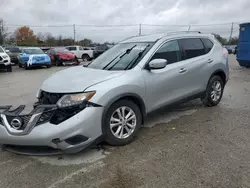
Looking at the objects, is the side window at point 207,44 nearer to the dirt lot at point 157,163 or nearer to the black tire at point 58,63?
the dirt lot at point 157,163

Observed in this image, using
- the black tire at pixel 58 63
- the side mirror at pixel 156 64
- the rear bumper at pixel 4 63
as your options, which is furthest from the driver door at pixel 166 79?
the black tire at pixel 58 63

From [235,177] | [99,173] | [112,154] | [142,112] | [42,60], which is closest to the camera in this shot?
[235,177]

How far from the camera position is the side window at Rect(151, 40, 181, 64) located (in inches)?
168

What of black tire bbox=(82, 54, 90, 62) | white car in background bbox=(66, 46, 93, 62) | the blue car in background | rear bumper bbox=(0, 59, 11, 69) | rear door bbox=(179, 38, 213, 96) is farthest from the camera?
Answer: black tire bbox=(82, 54, 90, 62)

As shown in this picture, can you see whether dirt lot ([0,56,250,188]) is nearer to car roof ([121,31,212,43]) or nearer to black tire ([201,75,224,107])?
black tire ([201,75,224,107])

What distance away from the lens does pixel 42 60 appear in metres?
17.5

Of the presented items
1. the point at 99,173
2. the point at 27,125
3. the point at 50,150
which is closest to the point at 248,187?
the point at 99,173

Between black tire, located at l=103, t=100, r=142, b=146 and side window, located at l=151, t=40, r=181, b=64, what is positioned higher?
side window, located at l=151, t=40, r=181, b=64

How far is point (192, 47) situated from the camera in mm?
5004

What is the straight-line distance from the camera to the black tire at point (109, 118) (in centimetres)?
342

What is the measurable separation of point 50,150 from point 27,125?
503mm

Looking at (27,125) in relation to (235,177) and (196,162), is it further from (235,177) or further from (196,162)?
(235,177)

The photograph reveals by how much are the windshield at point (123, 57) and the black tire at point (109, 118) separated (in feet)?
2.09

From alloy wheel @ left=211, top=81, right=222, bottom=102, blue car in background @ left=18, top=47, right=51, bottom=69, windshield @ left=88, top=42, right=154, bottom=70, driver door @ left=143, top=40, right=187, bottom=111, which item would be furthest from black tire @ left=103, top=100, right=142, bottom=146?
blue car in background @ left=18, top=47, right=51, bottom=69
